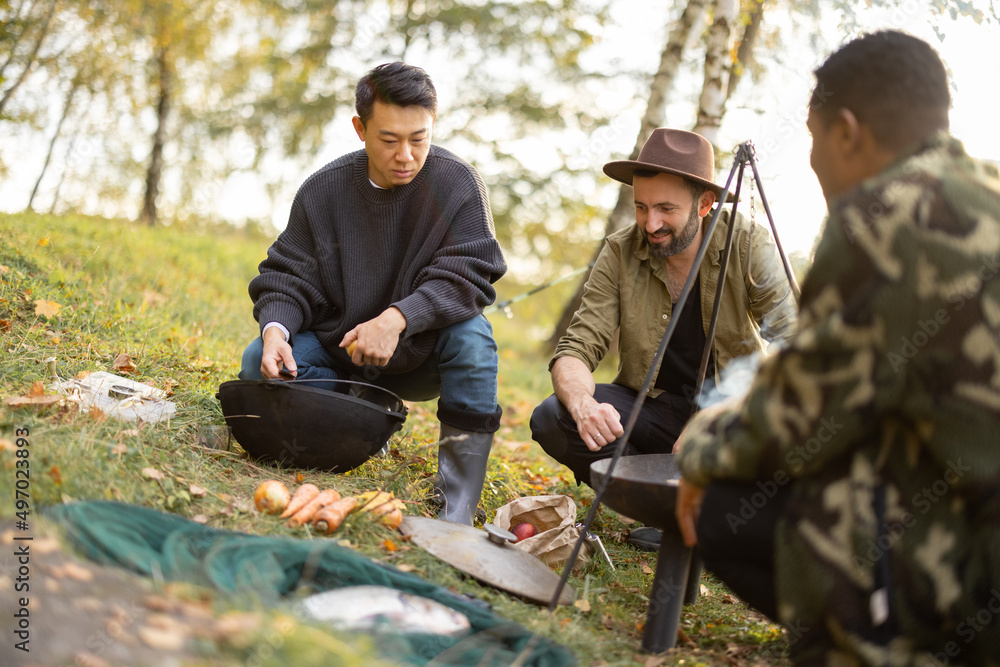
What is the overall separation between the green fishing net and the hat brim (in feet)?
7.02

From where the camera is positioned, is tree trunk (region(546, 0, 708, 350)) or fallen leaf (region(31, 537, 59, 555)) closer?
fallen leaf (region(31, 537, 59, 555))

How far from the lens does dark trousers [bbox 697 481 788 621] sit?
2105mm

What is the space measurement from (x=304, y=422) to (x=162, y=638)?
142 centimetres

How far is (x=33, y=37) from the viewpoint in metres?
10.5

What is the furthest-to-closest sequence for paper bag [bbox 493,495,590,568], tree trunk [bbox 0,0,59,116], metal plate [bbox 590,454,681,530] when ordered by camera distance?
tree trunk [bbox 0,0,59,116]
paper bag [bbox 493,495,590,568]
metal plate [bbox 590,454,681,530]

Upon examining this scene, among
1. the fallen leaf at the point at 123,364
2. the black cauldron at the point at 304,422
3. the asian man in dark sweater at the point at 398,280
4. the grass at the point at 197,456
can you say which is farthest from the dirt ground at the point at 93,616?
the fallen leaf at the point at 123,364

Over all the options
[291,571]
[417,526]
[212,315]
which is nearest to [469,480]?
[417,526]

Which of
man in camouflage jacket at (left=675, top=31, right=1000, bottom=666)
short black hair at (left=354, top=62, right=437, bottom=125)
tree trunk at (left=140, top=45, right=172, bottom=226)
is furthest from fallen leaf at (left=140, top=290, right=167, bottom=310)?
tree trunk at (left=140, top=45, right=172, bottom=226)

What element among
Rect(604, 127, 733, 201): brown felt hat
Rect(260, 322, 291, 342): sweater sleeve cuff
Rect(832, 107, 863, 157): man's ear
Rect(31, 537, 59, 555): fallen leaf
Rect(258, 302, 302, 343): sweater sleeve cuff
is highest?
Rect(604, 127, 733, 201): brown felt hat

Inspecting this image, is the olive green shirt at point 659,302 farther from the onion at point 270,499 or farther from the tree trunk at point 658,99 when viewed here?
the tree trunk at point 658,99

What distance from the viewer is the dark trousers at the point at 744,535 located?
2105mm

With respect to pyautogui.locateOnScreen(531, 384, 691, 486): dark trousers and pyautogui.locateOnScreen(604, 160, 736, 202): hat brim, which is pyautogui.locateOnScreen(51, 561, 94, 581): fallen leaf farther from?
pyautogui.locateOnScreen(604, 160, 736, 202): hat brim

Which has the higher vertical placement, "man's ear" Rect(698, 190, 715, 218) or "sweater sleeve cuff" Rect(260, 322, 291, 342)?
"man's ear" Rect(698, 190, 715, 218)

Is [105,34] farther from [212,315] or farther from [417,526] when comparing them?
[417,526]
